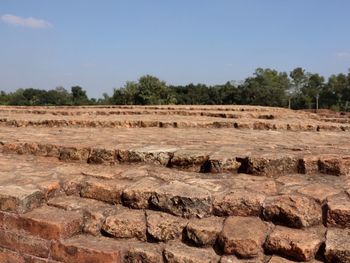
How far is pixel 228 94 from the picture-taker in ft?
90.3

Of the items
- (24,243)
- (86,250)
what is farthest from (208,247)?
(24,243)

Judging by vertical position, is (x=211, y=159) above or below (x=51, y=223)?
A: above

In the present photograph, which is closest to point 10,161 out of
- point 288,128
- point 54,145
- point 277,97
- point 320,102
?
point 54,145

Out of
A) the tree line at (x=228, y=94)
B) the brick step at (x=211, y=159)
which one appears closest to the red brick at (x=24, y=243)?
the brick step at (x=211, y=159)

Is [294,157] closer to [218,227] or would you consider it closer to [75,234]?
[218,227]

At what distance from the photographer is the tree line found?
2356cm

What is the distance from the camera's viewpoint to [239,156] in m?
2.31

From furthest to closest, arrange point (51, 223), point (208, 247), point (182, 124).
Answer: point (182, 124), point (51, 223), point (208, 247)

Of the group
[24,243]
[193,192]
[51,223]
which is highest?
[193,192]

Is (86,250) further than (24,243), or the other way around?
(24,243)

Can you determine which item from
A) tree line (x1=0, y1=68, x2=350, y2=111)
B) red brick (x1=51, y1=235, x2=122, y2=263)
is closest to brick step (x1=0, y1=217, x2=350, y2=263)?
red brick (x1=51, y1=235, x2=122, y2=263)

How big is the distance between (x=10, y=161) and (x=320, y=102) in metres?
34.1

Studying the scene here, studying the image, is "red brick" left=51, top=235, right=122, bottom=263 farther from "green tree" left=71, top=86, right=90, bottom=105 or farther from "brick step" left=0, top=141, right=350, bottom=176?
"green tree" left=71, top=86, right=90, bottom=105

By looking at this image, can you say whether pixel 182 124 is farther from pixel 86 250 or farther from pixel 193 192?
pixel 86 250
